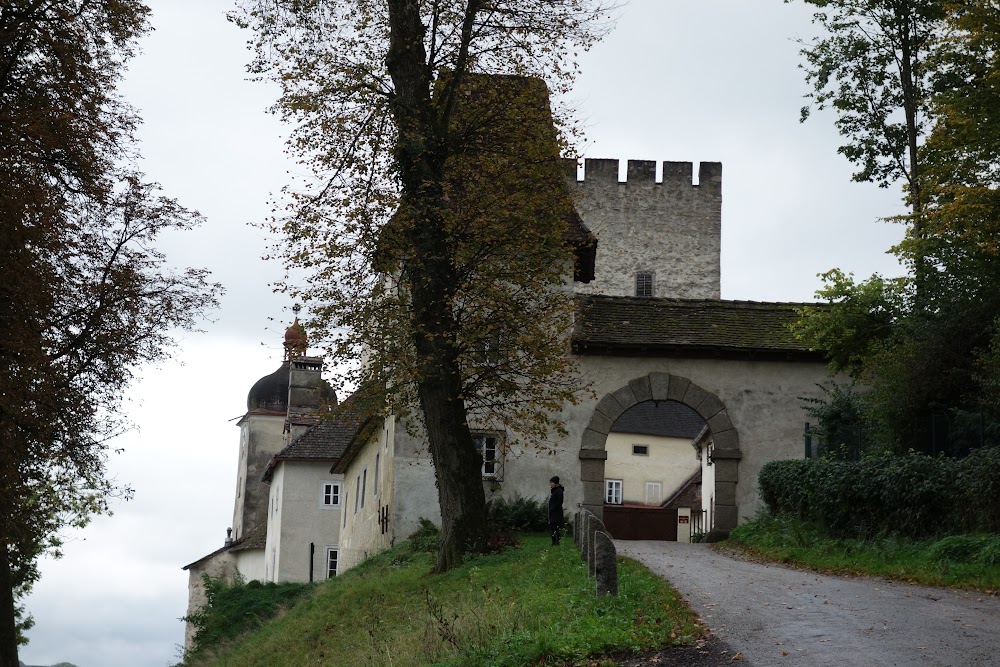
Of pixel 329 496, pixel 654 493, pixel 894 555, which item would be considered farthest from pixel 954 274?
pixel 654 493

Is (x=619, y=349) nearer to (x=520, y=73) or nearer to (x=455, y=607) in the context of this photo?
(x=520, y=73)

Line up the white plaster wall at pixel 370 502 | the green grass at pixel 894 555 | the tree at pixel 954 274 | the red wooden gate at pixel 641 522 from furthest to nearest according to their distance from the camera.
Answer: the red wooden gate at pixel 641 522
the white plaster wall at pixel 370 502
the tree at pixel 954 274
the green grass at pixel 894 555

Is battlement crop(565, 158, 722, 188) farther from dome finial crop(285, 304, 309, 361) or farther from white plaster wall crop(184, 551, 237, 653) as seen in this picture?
dome finial crop(285, 304, 309, 361)

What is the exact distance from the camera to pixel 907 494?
1819cm

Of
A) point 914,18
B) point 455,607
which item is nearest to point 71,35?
point 455,607

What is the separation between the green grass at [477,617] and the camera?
1138cm

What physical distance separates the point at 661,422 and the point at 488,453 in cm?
2994

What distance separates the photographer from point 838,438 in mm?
24938

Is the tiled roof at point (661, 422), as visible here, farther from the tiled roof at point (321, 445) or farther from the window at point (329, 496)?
the window at point (329, 496)

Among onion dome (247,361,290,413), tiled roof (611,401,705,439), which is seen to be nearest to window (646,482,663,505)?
tiled roof (611,401,705,439)

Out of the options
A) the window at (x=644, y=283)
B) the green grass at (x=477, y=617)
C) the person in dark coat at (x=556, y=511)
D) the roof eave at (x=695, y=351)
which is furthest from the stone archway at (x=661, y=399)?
the window at (x=644, y=283)

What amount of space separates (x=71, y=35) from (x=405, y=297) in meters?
6.17

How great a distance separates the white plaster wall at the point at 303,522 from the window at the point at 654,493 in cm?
1326

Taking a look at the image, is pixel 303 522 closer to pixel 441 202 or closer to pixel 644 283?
pixel 644 283
